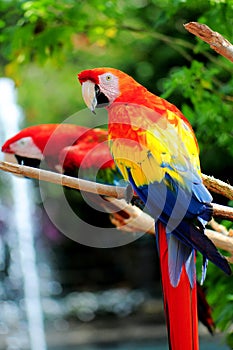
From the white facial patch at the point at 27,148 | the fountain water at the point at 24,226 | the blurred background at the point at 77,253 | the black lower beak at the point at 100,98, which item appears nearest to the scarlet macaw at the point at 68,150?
the white facial patch at the point at 27,148

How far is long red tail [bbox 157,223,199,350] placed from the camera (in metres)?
0.85

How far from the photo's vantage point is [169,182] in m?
0.91

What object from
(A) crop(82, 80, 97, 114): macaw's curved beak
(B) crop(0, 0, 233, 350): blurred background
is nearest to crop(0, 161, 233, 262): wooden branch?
(A) crop(82, 80, 97, 114): macaw's curved beak

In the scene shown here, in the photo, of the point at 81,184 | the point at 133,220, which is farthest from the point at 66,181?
the point at 133,220

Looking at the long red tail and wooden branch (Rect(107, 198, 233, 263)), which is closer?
the long red tail

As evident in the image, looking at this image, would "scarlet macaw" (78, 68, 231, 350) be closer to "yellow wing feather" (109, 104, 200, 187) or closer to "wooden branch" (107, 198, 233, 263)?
"yellow wing feather" (109, 104, 200, 187)

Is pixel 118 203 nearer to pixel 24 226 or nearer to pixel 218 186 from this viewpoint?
pixel 218 186

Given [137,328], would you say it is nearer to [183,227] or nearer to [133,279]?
[133,279]

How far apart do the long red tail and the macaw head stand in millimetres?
268

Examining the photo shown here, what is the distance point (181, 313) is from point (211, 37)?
36 cm

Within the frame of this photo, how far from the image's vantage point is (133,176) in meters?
0.94

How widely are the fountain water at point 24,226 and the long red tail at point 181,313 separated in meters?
2.18

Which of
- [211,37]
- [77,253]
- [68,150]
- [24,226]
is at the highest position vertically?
[211,37]

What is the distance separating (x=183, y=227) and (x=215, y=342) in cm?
176
